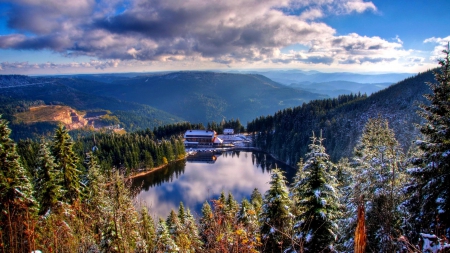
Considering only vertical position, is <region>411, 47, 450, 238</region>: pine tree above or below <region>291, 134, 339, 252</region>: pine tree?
above

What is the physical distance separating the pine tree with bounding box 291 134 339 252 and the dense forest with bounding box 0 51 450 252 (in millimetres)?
46

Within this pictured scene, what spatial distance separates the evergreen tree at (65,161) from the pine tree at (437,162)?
20030 mm

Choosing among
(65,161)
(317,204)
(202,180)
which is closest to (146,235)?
(317,204)

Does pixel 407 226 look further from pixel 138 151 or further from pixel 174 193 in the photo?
pixel 138 151

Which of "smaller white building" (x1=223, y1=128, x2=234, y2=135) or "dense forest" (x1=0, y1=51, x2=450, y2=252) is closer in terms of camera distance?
"dense forest" (x1=0, y1=51, x2=450, y2=252)

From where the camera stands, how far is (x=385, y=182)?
1114cm

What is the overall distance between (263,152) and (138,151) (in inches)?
1703

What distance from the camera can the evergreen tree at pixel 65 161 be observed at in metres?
17.2

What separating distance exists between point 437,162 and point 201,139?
8886 centimetres

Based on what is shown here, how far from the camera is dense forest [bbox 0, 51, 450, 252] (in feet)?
22.6

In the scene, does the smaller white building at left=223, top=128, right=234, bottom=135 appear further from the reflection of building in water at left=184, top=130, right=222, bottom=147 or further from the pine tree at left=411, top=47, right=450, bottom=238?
the pine tree at left=411, top=47, right=450, bottom=238

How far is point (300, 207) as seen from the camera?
1205 cm

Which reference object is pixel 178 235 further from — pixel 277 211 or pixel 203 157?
pixel 203 157

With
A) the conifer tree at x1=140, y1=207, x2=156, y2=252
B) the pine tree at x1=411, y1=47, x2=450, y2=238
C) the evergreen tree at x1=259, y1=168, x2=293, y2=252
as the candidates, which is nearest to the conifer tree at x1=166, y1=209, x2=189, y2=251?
the conifer tree at x1=140, y1=207, x2=156, y2=252
